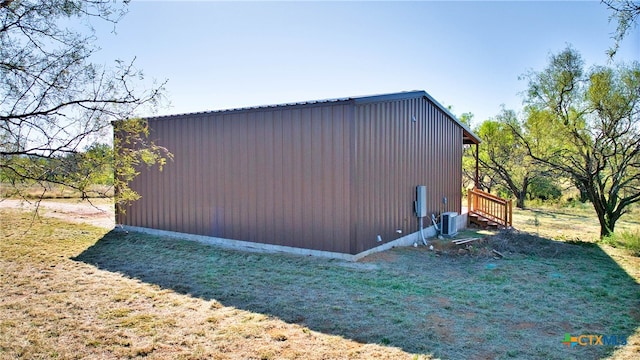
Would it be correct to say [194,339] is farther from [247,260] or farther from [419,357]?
[247,260]

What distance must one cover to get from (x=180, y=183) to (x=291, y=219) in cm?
311

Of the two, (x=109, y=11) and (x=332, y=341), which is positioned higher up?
(x=109, y=11)

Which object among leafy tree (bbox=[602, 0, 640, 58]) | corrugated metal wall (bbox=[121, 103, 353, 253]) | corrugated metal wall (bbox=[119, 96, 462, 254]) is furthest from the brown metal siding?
leafy tree (bbox=[602, 0, 640, 58])

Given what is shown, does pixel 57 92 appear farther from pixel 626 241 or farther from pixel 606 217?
pixel 606 217

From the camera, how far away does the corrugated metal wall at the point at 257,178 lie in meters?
6.48

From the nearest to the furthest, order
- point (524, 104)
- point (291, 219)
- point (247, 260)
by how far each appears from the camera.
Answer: point (247, 260), point (291, 219), point (524, 104)

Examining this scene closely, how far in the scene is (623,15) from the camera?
3.64 meters

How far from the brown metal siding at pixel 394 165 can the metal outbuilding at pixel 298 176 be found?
22 millimetres

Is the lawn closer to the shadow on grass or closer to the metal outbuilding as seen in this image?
the shadow on grass

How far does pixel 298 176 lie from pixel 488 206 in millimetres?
7941

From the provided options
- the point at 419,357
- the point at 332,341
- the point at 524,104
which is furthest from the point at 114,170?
the point at 524,104

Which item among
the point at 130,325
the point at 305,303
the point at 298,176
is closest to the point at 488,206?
the point at 298,176

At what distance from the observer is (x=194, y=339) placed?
3.40 metres

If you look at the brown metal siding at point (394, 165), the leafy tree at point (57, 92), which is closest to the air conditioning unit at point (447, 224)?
the brown metal siding at point (394, 165)
